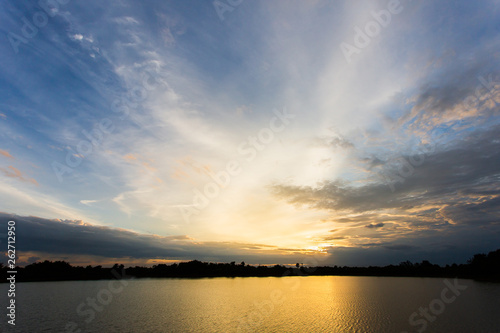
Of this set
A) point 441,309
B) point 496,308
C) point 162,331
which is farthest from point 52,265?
point 496,308

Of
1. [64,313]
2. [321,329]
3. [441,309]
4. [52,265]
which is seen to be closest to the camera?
[321,329]

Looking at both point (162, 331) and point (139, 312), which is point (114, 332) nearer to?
point (162, 331)

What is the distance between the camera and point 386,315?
5438 centimetres

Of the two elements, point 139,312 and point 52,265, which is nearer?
point 139,312

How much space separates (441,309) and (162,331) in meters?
67.5

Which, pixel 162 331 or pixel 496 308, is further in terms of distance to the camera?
pixel 496 308

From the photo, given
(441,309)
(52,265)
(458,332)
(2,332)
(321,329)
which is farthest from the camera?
(52,265)

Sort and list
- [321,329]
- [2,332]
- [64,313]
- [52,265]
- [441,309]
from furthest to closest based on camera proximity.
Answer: [52,265]
[441,309]
[64,313]
[321,329]
[2,332]

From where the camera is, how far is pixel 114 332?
128ft

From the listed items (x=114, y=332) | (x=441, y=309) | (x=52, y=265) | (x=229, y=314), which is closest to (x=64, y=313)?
(x=114, y=332)

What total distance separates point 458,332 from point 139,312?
64029 mm

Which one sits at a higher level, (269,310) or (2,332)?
(2,332)

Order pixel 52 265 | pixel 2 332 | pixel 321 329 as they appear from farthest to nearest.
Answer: pixel 52 265 < pixel 321 329 < pixel 2 332

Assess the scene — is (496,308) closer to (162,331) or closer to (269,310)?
(269,310)
